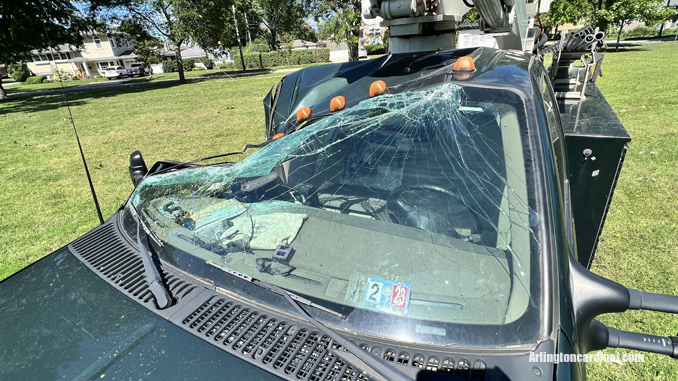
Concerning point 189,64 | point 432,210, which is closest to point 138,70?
point 189,64

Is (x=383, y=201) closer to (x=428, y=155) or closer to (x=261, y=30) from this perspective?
(x=428, y=155)

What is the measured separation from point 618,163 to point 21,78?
52.6 m

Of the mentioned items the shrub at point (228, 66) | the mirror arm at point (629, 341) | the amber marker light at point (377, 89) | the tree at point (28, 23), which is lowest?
the mirror arm at point (629, 341)

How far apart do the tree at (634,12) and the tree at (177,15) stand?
23435 mm

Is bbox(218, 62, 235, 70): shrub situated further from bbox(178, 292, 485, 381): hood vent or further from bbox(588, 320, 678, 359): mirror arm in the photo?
bbox(588, 320, 678, 359): mirror arm

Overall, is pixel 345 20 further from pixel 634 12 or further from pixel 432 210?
pixel 634 12

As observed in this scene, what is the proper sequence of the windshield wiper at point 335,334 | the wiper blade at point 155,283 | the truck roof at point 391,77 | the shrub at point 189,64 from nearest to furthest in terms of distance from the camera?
the windshield wiper at point 335,334 < the wiper blade at point 155,283 < the truck roof at point 391,77 < the shrub at point 189,64

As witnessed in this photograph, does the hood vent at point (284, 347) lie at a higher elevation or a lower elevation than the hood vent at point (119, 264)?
lower

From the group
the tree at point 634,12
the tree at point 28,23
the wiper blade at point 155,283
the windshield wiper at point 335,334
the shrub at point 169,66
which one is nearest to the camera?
the windshield wiper at point 335,334

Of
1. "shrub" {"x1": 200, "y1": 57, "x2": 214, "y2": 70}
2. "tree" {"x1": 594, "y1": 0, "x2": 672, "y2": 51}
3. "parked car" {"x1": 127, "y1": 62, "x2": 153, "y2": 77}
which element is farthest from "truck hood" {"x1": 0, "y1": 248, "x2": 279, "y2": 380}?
"parked car" {"x1": 127, "y1": 62, "x2": 153, "y2": 77}

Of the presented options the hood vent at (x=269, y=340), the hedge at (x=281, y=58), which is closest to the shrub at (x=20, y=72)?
the hedge at (x=281, y=58)

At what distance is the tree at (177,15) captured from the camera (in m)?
19.3

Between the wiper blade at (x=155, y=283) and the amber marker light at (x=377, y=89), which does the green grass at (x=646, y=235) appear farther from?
the wiper blade at (x=155, y=283)

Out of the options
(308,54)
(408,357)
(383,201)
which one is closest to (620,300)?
(408,357)
